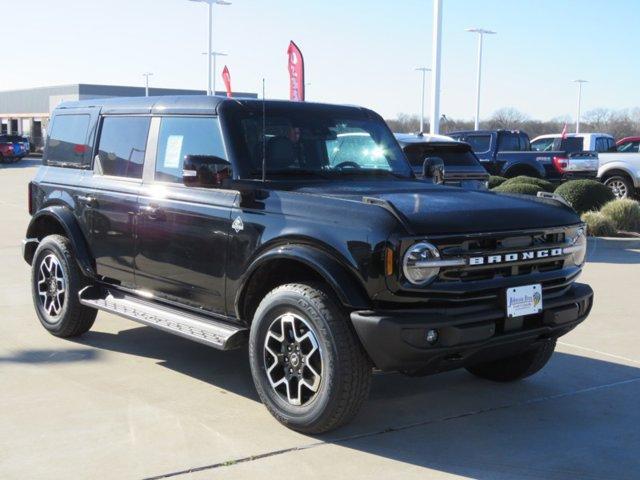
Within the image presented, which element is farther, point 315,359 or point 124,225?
point 124,225

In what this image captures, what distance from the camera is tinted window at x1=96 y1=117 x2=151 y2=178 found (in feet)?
19.0

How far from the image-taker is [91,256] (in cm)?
611

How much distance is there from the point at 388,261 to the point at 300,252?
1.88ft

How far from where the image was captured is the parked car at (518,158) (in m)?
19.2

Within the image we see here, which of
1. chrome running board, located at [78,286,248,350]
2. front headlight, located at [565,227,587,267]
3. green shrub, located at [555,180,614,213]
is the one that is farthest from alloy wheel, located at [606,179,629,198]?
chrome running board, located at [78,286,248,350]

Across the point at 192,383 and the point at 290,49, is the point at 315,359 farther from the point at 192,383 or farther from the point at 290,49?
the point at 290,49

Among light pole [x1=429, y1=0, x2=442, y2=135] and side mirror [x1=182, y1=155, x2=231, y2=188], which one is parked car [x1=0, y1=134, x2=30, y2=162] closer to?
light pole [x1=429, y1=0, x2=442, y2=135]

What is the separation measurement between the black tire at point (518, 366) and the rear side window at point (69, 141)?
3.50 metres

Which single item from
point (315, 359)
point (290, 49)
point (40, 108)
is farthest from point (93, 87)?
point (315, 359)

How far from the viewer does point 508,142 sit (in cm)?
1967

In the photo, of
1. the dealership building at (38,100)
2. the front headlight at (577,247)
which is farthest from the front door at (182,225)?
the dealership building at (38,100)

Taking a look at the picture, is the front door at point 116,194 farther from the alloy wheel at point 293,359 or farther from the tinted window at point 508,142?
the tinted window at point 508,142

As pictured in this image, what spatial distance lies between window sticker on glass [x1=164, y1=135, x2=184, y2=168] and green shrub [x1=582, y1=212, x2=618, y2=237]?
9400 mm

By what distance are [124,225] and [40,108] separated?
7706cm
